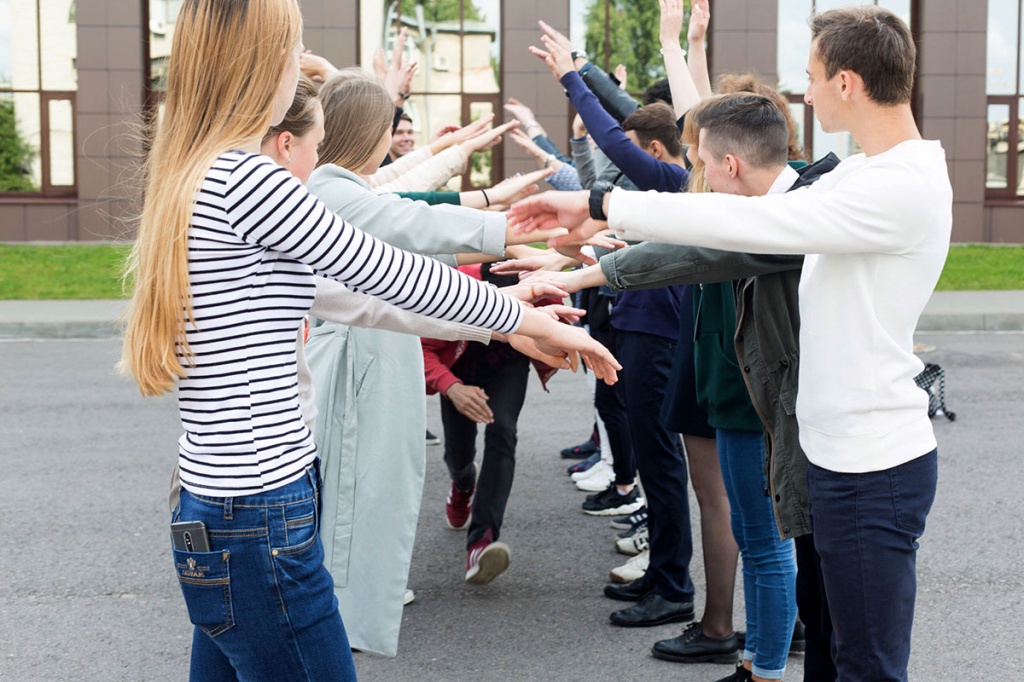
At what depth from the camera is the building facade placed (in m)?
22.2

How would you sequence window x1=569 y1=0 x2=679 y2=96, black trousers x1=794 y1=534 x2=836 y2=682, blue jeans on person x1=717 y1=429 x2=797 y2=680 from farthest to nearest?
1. window x1=569 y1=0 x2=679 y2=96
2. blue jeans on person x1=717 y1=429 x2=797 y2=680
3. black trousers x1=794 y1=534 x2=836 y2=682

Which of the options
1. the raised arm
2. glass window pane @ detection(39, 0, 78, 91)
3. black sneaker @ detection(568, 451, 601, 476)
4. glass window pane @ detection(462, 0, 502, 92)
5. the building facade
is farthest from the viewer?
glass window pane @ detection(462, 0, 502, 92)

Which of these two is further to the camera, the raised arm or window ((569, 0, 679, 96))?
window ((569, 0, 679, 96))

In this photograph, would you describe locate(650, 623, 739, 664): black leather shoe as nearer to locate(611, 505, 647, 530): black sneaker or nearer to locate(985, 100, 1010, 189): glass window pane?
locate(611, 505, 647, 530): black sneaker

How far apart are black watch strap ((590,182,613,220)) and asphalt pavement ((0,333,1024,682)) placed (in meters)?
2.05

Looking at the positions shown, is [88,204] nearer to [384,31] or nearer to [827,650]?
[384,31]

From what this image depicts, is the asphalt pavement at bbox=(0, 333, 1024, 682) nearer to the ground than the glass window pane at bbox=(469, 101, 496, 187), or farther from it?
nearer to the ground

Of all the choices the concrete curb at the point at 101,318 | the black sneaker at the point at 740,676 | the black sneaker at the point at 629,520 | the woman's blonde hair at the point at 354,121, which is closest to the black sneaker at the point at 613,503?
the black sneaker at the point at 629,520

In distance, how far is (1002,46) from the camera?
23.3 meters

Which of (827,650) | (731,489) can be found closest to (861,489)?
(827,650)

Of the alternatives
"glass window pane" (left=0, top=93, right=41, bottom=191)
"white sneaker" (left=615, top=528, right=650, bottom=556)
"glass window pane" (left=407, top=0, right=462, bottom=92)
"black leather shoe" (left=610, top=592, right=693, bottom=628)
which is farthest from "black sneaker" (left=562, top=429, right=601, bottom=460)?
"glass window pane" (left=0, top=93, right=41, bottom=191)

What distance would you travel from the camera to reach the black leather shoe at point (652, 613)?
4.66 m

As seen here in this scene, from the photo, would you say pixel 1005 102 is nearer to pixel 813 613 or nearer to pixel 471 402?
pixel 471 402

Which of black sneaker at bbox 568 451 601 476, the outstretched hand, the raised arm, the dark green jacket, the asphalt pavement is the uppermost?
the outstretched hand
